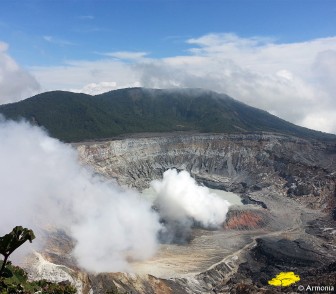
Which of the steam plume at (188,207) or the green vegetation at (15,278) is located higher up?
the green vegetation at (15,278)

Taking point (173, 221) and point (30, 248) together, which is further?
point (173, 221)

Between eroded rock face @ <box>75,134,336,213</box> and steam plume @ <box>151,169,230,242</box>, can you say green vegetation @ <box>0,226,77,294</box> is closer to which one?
steam plume @ <box>151,169,230,242</box>

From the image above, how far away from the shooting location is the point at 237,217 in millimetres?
120188

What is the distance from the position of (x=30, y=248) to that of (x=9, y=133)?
149 feet

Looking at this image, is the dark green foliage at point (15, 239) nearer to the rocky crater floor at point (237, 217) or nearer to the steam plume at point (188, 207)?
the rocky crater floor at point (237, 217)

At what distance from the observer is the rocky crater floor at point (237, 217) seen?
68.5 m

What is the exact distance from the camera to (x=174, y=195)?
120m

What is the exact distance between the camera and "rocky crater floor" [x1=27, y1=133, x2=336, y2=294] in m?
68.5

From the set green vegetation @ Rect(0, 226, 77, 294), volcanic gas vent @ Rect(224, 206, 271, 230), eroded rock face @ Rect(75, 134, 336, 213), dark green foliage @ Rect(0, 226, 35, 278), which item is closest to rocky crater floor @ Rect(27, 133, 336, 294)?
volcanic gas vent @ Rect(224, 206, 271, 230)

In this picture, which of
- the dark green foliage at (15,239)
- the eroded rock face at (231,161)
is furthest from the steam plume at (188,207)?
the dark green foliage at (15,239)

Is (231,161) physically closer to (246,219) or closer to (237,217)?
(237,217)

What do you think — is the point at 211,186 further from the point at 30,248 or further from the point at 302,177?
the point at 30,248

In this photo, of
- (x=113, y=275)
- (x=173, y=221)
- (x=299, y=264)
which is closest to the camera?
(x=113, y=275)

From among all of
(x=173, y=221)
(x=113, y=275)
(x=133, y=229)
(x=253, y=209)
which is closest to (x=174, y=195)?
(x=173, y=221)
